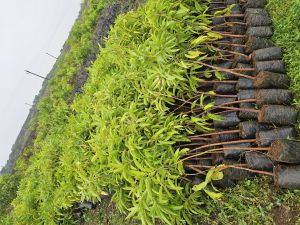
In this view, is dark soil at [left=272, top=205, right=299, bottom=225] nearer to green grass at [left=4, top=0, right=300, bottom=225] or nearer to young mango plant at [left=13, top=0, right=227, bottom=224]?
green grass at [left=4, top=0, right=300, bottom=225]

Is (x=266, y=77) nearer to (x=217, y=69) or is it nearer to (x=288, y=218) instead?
(x=217, y=69)

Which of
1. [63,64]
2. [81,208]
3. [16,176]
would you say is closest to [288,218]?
[81,208]

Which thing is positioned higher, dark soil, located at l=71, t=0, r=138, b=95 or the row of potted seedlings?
the row of potted seedlings

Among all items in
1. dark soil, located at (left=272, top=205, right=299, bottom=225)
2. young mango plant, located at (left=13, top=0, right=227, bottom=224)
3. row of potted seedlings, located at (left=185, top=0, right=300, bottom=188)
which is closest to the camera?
dark soil, located at (left=272, top=205, right=299, bottom=225)

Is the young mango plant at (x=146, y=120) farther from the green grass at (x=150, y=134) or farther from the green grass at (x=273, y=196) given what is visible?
the green grass at (x=273, y=196)

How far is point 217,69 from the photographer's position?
11.9 feet

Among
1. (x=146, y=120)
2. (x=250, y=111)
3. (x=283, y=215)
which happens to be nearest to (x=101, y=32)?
(x=146, y=120)

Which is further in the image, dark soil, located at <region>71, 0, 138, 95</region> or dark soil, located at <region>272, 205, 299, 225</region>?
dark soil, located at <region>71, 0, 138, 95</region>

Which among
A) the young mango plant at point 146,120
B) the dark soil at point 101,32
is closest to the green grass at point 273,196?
the young mango plant at point 146,120

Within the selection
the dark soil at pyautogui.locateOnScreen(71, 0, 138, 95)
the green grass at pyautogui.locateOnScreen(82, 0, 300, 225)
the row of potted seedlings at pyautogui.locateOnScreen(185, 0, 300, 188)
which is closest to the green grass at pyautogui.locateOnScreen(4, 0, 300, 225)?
the green grass at pyautogui.locateOnScreen(82, 0, 300, 225)

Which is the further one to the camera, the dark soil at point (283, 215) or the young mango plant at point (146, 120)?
the young mango plant at point (146, 120)

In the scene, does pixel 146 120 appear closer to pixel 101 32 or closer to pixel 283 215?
pixel 283 215

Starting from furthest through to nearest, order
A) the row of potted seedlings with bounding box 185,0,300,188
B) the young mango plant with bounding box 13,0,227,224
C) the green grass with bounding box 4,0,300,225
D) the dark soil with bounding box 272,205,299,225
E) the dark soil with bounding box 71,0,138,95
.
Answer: the dark soil with bounding box 71,0,138,95
the young mango plant with bounding box 13,0,227,224
the green grass with bounding box 4,0,300,225
the row of potted seedlings with bounding box 185,0,300,188
the dark soil with bounding box 272,205,299,225

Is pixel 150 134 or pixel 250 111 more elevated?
pixel 250 111
